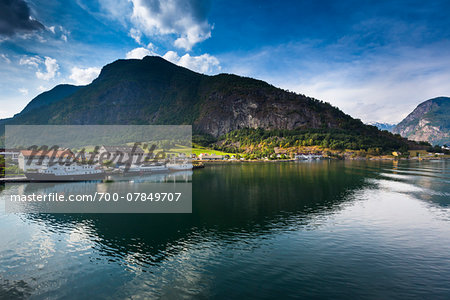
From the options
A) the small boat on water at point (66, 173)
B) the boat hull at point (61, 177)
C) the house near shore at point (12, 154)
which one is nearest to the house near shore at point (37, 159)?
the small boat on water at point (66, 173)

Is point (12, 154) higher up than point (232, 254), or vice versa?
point (12, 154)

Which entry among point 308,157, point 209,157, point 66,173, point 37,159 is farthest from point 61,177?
point 308,157

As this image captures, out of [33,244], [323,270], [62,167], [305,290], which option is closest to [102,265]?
[33,244]

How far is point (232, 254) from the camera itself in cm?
2098

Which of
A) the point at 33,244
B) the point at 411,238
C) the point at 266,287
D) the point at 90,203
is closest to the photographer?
the point at 266,287

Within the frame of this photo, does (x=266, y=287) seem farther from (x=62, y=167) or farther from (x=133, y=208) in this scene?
(x=62, y=167)

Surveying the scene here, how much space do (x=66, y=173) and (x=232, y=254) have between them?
226 feet

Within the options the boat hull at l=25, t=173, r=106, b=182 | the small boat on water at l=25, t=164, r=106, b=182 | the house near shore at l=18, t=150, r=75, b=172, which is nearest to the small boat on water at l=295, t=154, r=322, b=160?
the small boat on water at l=25, t=164, r=106, b=182

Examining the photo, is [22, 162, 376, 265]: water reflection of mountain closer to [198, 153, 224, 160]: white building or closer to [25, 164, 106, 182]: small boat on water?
[25, 164, 106, 182]: small boat on water

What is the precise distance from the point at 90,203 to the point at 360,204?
46049 millimetres

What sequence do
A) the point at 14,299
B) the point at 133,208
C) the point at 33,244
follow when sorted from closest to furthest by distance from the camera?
the point at 14,299
the point at 33,244
the point at 133,208

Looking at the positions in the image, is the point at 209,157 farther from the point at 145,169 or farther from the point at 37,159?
the point at 37,159

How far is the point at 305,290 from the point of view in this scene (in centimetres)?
1562

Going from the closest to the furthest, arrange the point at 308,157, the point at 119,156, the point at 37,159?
the point at 37,159
the point at 119,156
the point at 308,157
